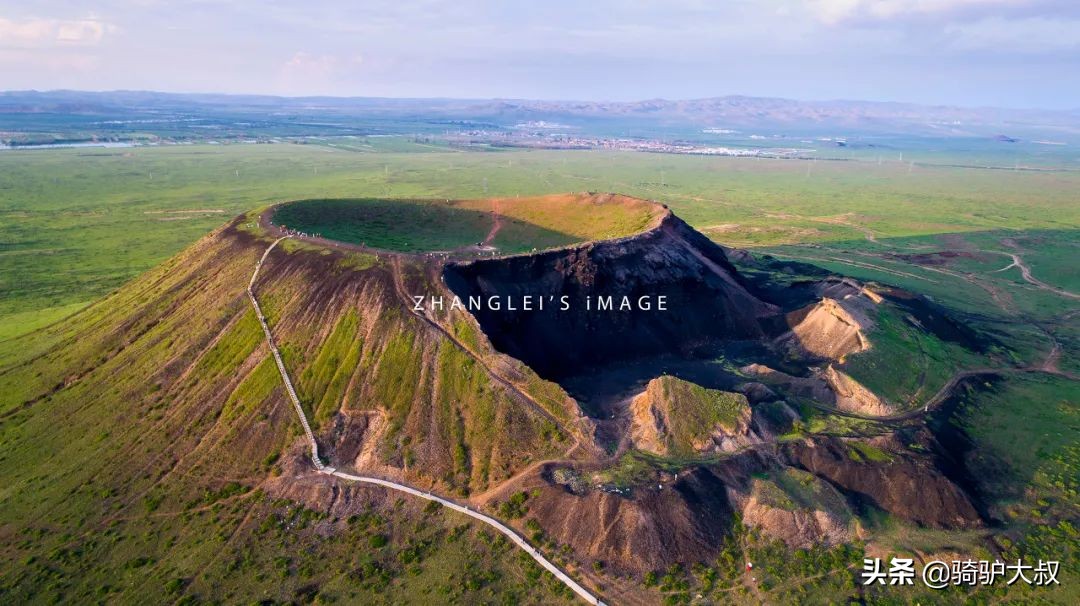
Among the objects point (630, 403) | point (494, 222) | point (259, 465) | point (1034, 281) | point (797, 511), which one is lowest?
point (259, 465)

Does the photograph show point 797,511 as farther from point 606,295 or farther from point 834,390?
point 606,295

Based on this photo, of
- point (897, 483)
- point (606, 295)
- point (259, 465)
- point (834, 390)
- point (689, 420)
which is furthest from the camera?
point (606, 295)

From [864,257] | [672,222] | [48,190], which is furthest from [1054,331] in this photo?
[48,190]

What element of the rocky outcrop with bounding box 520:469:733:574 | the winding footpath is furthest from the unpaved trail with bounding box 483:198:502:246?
the rocky outcrop with bounding box 520:469:733:574

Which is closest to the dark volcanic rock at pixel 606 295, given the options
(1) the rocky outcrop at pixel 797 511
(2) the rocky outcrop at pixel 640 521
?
(2) the rocky outcrop at pixel 640 521

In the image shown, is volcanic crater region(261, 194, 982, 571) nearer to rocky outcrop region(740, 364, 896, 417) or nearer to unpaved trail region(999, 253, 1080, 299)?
rocky outcrop region(740, 364, 896, 417)

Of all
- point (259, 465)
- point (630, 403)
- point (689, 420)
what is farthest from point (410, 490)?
point (689, 420)

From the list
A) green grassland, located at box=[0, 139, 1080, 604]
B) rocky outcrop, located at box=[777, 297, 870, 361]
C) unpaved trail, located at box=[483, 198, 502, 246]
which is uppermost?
unpaved trail, located at box=[483, 198, 502, 246]
